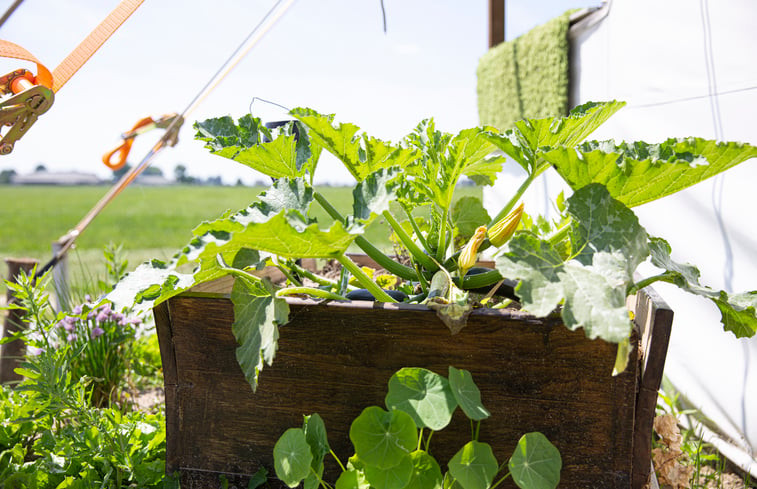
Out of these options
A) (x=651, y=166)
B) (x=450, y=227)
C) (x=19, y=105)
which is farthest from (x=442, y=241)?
(x=19, y=105)

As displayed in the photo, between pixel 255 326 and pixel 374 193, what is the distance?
0.21 m

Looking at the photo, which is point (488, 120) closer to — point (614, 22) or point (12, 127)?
point (614, 22)

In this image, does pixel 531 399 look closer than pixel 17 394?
Yes

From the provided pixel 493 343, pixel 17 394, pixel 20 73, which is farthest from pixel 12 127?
pixel 493 343

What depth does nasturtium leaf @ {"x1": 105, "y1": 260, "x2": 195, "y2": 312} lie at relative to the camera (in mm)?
618

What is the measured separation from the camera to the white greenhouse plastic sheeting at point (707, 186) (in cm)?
124

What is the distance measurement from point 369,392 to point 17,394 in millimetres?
869

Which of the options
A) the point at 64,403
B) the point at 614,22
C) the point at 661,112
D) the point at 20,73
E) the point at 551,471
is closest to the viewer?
the point at 551,471

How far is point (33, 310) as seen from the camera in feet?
2.91

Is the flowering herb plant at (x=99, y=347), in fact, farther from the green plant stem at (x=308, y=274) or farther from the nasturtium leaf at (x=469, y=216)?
the nasturtium leaf at (x=469, y=216)

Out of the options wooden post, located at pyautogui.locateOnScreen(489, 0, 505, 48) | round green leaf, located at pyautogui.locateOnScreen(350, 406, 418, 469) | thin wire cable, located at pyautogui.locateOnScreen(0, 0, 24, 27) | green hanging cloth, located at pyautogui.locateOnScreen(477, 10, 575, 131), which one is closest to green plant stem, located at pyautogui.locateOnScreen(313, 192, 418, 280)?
round green leaf, located at pyautogui.locateOnScreen(350, 406, 418, 469)

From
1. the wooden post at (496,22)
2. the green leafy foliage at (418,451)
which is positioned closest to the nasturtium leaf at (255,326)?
the green leafy foliage at (418,451)

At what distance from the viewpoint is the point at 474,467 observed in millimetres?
567

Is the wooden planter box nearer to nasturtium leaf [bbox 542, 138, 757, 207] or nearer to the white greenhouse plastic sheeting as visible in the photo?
nasturtium leaf [bbox 542, 138, 757, 207]
